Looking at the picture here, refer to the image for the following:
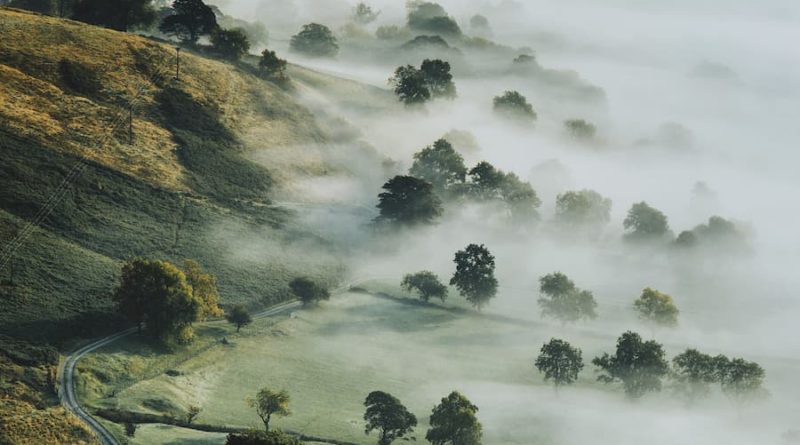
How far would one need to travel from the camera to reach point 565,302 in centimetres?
15438

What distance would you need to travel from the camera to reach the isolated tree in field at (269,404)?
101688mm

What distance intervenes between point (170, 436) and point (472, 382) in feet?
152

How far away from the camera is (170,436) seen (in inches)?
3748

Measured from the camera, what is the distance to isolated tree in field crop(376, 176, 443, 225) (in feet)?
595

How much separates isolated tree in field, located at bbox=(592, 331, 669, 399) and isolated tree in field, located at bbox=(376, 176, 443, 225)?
2283 inches

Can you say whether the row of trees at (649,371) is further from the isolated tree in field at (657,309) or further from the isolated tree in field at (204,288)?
the isolated tree in field at (204,288)

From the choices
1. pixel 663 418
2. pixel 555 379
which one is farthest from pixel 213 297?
pixel 663 418

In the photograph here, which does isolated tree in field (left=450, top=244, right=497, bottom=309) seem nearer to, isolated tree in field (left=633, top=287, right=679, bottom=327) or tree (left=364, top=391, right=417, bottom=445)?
isolated tree in field (left=633, top=287, right=679, bottom=327)

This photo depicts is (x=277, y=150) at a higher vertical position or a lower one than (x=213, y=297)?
higher

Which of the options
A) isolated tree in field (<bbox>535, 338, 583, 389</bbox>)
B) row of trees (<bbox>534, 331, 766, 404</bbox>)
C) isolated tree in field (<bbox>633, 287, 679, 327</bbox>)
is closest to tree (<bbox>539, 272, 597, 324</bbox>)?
isolated tree in field (<bbox>633, 287, 679, 327</bbox>)

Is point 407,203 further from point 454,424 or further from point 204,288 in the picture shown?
point 454,424

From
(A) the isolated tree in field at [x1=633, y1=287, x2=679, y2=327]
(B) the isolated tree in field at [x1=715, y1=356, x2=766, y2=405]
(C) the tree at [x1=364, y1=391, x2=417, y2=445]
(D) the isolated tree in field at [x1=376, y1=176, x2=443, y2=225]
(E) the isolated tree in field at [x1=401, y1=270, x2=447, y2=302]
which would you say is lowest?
(C) the tree at [x1=364, y1=391, x2=417, y2=445]

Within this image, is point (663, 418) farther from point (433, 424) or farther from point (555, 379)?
point (433, 424)

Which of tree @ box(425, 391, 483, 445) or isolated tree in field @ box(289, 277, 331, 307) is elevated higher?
isolated tree in field @ box(289, 277, 331, 307)
